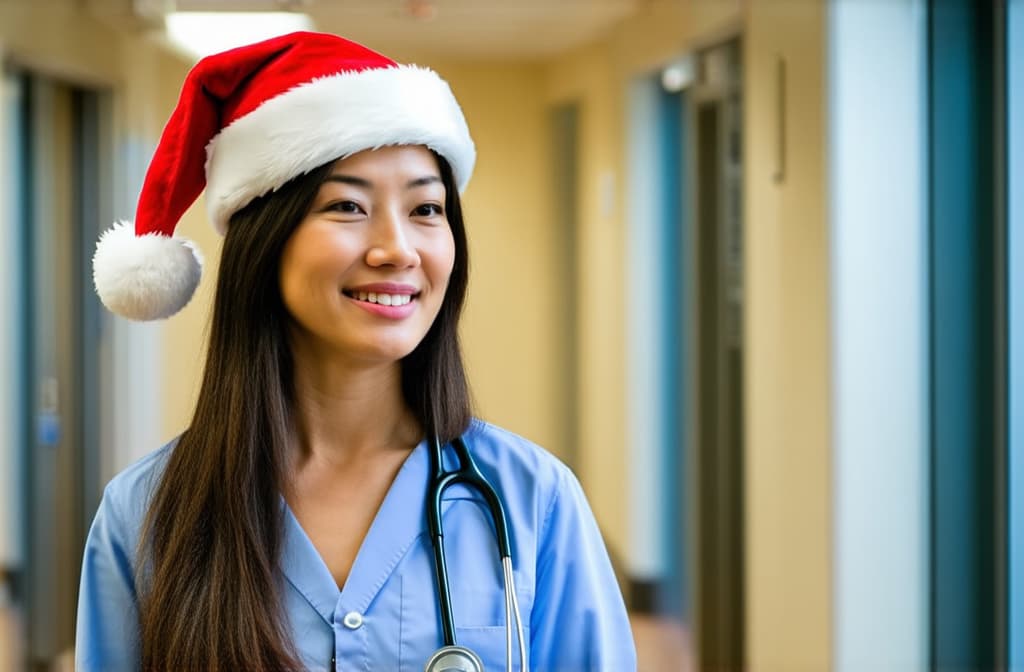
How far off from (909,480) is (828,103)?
0.90 m

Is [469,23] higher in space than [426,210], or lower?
higher

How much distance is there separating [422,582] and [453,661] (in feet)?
0.30

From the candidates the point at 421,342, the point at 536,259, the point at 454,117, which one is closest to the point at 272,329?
the point at 421,342

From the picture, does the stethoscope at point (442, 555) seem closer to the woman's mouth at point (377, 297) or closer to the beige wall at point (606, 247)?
the woman's mouth at point (377, 297)

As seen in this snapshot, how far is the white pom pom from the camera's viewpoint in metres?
1.39

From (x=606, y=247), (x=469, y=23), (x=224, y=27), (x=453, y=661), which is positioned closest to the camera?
(x=453, y=661)

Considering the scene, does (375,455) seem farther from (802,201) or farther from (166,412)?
(166,412)

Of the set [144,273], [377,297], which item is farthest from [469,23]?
[377,297]

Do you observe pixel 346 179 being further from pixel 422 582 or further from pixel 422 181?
pixel 422 582

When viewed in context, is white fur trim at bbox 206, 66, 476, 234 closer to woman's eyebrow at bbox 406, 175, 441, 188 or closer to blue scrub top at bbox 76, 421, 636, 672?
woman's eyebrow at bbox 406, 175, 441, 188

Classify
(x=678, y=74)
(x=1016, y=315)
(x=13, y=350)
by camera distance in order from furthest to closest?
(x=678, y=74), (x=13, y=350), (x=1016, y=315)

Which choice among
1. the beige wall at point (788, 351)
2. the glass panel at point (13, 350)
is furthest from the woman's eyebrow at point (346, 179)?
the glass panel at point (13, 350)

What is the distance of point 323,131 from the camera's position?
4.16 feet

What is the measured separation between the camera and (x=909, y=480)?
9.53ft
